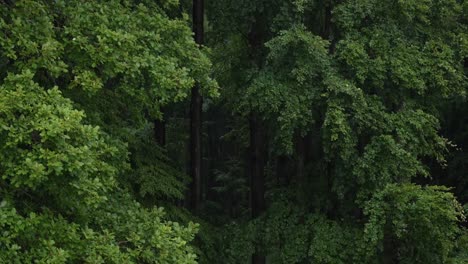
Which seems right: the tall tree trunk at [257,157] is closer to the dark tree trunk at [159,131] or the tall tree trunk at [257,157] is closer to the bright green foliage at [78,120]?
the dark tree trunk at [159,131]

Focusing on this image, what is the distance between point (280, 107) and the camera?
45.0 ft

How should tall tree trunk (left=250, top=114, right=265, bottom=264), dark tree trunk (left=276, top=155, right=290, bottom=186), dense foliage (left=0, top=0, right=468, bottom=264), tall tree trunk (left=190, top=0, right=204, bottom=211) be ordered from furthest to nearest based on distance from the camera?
dark tree trunk (left=276, top=155, right=290, bottom=186) < tall tree trunk (left=250, top=114, right=265, bottom=264) < tall tree trunk (left=190, top=0, right=204, bottom=211) < dense foliage (left=0, top=0, right=468, bottom=264)

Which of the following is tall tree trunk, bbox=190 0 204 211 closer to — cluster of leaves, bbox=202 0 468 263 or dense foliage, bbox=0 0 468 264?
dense foliage, bbox=0 0 468 264

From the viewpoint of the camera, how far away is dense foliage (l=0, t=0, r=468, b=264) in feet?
27.1

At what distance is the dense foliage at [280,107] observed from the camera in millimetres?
8258

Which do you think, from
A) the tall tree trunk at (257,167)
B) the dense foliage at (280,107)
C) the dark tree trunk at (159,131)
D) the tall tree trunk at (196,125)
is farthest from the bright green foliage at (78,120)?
the dark tree trunk at (159,131)

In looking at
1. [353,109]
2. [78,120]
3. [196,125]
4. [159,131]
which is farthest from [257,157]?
[78,120]

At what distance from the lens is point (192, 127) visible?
16047 millimetres

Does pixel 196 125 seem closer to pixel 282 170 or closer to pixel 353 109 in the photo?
pixel 282 170

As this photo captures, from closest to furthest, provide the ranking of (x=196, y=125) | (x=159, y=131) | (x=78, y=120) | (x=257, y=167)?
(x=78, y=120) → (x=196, y=125) → (x=257, y=167) → (x=159, y=131)

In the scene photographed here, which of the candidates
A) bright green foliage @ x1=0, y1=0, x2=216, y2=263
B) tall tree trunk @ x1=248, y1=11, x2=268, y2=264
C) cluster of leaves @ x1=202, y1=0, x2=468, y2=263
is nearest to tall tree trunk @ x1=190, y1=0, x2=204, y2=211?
cluster of leaves @ x1=202, y1=0, x2=468, y2=263

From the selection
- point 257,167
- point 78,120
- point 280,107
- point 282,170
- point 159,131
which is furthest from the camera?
point 282,170

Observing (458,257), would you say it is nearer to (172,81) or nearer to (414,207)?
(414,207)

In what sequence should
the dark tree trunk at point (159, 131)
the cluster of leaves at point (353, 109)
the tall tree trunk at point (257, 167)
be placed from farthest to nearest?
the dark tree trunk at point (159, 131) < the tall tree trunk at point (257, 167) < the cluster of leaves at point (353, 109)
